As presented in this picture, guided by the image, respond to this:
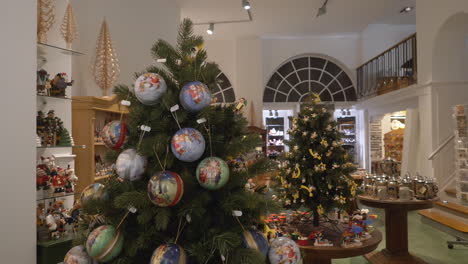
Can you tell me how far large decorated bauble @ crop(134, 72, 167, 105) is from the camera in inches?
55.4

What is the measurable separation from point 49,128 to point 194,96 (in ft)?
6.61

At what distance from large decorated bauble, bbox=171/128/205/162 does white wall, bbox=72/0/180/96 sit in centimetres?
359

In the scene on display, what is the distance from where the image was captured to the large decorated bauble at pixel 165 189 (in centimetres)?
127

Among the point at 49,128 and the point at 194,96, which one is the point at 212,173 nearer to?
the point at 194,96

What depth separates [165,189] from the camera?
1.27 meters

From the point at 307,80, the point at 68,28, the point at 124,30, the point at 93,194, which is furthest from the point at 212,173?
the point at 307,80

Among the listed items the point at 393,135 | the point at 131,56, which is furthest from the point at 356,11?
the point at 131,56

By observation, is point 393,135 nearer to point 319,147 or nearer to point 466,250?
point 466,250

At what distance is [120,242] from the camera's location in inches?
54.6

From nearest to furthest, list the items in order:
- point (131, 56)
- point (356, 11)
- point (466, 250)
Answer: point (466, 250) < point (131, 56) < point (356, 11)

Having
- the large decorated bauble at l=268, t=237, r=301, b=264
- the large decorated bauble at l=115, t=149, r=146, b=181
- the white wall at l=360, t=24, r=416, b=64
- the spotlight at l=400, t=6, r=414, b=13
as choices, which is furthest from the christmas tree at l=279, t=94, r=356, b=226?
the white wall at l=360, t=24, r=416, b=64

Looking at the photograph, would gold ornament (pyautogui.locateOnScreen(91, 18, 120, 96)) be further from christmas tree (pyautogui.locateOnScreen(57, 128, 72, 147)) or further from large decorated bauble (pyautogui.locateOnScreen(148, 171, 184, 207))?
large decorated bauble (pyautogui.locateOnScreen(148, 171, 184, 207))

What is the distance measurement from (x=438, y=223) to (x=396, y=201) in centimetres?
245

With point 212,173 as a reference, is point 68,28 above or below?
above
